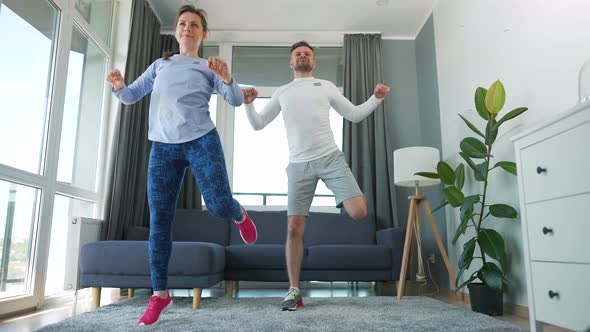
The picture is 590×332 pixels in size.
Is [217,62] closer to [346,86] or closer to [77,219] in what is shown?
[77,219]

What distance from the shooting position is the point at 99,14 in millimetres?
3906

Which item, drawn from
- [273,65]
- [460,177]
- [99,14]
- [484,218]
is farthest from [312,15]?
[484,218]

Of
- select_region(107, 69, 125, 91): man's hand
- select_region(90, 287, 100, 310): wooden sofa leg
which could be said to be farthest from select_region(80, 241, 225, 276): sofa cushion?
select_region(107, 69, 125, 91): man's hand

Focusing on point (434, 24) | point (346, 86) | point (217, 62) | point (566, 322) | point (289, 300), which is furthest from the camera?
point (346, 86)

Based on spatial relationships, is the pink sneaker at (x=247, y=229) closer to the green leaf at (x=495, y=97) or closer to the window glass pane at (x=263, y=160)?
the green leaf at (x=495, y=97)

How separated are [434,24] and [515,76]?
1819 millimetres

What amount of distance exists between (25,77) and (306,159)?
187cm

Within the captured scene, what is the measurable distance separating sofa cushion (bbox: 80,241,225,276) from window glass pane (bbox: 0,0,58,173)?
71cm

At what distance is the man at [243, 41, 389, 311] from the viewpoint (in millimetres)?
2487

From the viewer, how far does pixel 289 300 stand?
2430 mm

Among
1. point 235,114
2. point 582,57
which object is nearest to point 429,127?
point 235,114

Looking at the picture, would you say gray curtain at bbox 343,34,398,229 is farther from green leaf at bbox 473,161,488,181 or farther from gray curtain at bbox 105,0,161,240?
gray curtain at bbox 105,0,161,240

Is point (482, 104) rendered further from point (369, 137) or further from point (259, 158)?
point (259, 158)

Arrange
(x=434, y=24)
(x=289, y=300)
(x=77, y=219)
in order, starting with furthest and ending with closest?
(x=434, y=24) < (x=77, y=219) < (x=289, y=300)
